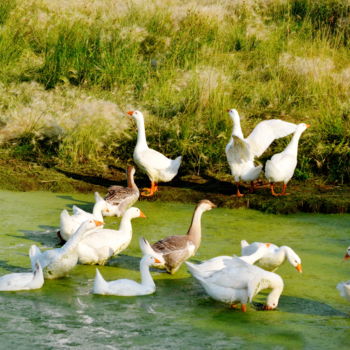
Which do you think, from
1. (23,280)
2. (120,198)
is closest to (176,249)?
(23,280)

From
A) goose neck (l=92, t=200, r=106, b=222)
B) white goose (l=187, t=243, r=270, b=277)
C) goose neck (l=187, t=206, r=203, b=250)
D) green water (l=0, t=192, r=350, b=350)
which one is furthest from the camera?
goose neck (l=92, t=200, r=106, b=222)

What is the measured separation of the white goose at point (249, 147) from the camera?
10.4 m

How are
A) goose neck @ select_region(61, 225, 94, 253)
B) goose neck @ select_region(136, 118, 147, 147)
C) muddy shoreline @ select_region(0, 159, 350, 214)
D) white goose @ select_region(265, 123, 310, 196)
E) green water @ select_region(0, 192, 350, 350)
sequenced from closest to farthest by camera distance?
green water @ select_region(0, 192, 350, 350) < goose neck @ select_region(61, 225, 94, 253) < muddy shoreline @ select_region(0, 159, 350, 214) < white goose @ select_region(265, 123, 310, 196) < goose neck @ select_region(136, 118, 147, 147)

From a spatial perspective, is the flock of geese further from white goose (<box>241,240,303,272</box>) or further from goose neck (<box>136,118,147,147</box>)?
goose neck (<box>136,118,147,147</box>)

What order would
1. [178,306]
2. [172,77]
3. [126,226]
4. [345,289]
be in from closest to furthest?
[345,289] → [178,306] → [126,226] → [172,77]

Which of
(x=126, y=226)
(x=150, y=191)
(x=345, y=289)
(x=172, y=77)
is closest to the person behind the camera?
(x=345, y=289)

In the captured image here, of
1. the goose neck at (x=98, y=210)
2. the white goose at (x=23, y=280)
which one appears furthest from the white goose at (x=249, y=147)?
the white goose at (x=23, y=280)

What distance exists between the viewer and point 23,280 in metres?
6.97

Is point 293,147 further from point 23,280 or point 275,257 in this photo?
point 23,280

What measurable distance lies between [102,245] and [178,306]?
4.41 ft

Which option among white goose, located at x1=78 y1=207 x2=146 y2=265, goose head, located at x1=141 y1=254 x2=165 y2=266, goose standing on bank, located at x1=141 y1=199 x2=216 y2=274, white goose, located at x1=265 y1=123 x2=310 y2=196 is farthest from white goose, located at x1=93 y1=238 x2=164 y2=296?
white goose, located at x1=265 y1=123 x2=310 y2=196

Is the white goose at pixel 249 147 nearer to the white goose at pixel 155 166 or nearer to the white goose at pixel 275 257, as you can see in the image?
the white goose at pixel 155 166

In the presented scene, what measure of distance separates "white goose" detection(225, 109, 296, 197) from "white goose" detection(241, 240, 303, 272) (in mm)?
2776

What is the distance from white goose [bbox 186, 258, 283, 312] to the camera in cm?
661
